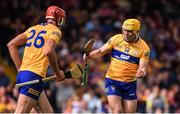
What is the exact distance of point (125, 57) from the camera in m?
12.2

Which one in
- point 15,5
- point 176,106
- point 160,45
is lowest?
point 176,106

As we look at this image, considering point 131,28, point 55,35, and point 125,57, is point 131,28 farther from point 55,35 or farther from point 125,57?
point 55,35

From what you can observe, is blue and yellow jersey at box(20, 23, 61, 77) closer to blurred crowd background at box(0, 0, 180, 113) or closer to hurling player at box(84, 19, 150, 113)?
hurling player at box(84, 19, 150, 113)

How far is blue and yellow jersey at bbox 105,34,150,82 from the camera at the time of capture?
12117 millimetres

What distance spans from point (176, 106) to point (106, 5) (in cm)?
522

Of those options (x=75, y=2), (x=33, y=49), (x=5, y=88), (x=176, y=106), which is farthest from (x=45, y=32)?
(x=75, y=2)

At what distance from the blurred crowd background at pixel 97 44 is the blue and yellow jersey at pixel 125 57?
9.98 feet

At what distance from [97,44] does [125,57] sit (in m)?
7.67

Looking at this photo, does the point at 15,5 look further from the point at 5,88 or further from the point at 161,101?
the point at 161,101

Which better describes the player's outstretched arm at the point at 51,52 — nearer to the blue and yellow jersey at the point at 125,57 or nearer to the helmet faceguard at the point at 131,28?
the helmet faceguard at the point at 131,28

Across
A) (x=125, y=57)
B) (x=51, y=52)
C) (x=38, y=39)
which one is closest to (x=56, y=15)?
(x=38, y=39)

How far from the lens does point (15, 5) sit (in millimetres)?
20438

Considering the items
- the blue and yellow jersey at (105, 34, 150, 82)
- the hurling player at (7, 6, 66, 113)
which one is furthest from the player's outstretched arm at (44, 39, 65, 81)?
the blue and yellow jersey at (105, 34, 150, 82)

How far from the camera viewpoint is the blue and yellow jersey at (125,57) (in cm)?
1212
